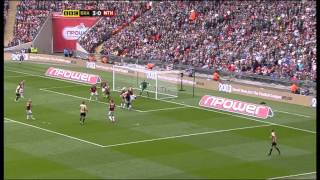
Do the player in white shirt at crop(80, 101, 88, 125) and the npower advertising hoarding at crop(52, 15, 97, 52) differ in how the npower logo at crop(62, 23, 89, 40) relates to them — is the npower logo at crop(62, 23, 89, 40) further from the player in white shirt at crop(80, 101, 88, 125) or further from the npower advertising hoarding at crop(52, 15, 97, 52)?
the player in white shirt at crop(80, 101, 88, 125)

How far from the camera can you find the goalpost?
49.0 m

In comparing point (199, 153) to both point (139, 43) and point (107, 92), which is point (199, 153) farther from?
point (139, 43)

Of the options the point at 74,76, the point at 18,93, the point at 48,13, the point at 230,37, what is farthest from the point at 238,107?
the point at 48,13

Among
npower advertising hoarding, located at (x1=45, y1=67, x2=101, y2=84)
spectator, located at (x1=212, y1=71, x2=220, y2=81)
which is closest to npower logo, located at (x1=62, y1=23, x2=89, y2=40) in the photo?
npower advertising hoarding, located at (x1=45, y1=67, x2=101, y2=84)

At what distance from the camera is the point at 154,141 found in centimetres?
3250

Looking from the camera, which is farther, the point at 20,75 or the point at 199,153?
the point at 20,75

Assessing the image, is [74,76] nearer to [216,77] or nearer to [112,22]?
[216,77]

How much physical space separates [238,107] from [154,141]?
9.93 m

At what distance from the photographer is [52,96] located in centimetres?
4891

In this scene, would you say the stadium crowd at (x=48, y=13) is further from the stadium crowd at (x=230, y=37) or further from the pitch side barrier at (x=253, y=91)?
the pitch side barrier at (x=253, y=91)

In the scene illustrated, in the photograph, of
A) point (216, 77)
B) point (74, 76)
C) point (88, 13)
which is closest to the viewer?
point (216, 77)

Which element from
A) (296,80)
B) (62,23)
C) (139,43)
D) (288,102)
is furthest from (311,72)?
(62,23)

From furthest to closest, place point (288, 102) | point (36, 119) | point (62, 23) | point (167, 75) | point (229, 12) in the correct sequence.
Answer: point (62, 23) < point (229, 12) < point (167, 75) < point (288, 102) < point (36, 119)

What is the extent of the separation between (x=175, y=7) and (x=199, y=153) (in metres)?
44.3
